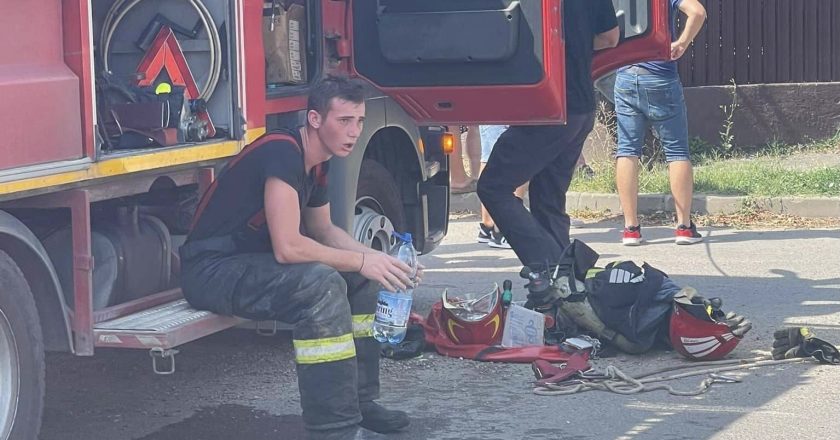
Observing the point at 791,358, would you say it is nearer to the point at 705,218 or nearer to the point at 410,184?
the point at 410,184

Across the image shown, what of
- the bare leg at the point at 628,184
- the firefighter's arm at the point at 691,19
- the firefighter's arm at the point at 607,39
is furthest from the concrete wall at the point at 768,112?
the firefighter's arm at the point at 607,39

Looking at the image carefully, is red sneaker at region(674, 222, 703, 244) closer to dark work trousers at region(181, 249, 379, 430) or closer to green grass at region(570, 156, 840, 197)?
green grass at region(570, 156, 840, 197)

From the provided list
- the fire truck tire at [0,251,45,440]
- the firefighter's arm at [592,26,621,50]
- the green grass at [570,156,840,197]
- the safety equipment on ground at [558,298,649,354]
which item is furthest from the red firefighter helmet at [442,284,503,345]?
the green grass at [570,156,840,197]

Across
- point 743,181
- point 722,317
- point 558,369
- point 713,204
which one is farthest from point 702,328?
point 743,181

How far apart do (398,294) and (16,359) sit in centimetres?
148

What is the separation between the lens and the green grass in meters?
10.0

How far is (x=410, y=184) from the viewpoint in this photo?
22.1ft

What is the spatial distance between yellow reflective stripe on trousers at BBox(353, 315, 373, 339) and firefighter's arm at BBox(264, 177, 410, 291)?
8.3 inches

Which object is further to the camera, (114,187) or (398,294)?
(398,294)

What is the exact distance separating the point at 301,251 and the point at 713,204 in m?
5.89

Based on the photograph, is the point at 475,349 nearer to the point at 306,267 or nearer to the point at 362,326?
the point at 362,326

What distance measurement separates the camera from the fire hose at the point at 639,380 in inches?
214

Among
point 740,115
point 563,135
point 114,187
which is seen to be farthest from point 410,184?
point 740,115

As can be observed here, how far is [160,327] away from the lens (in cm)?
447
